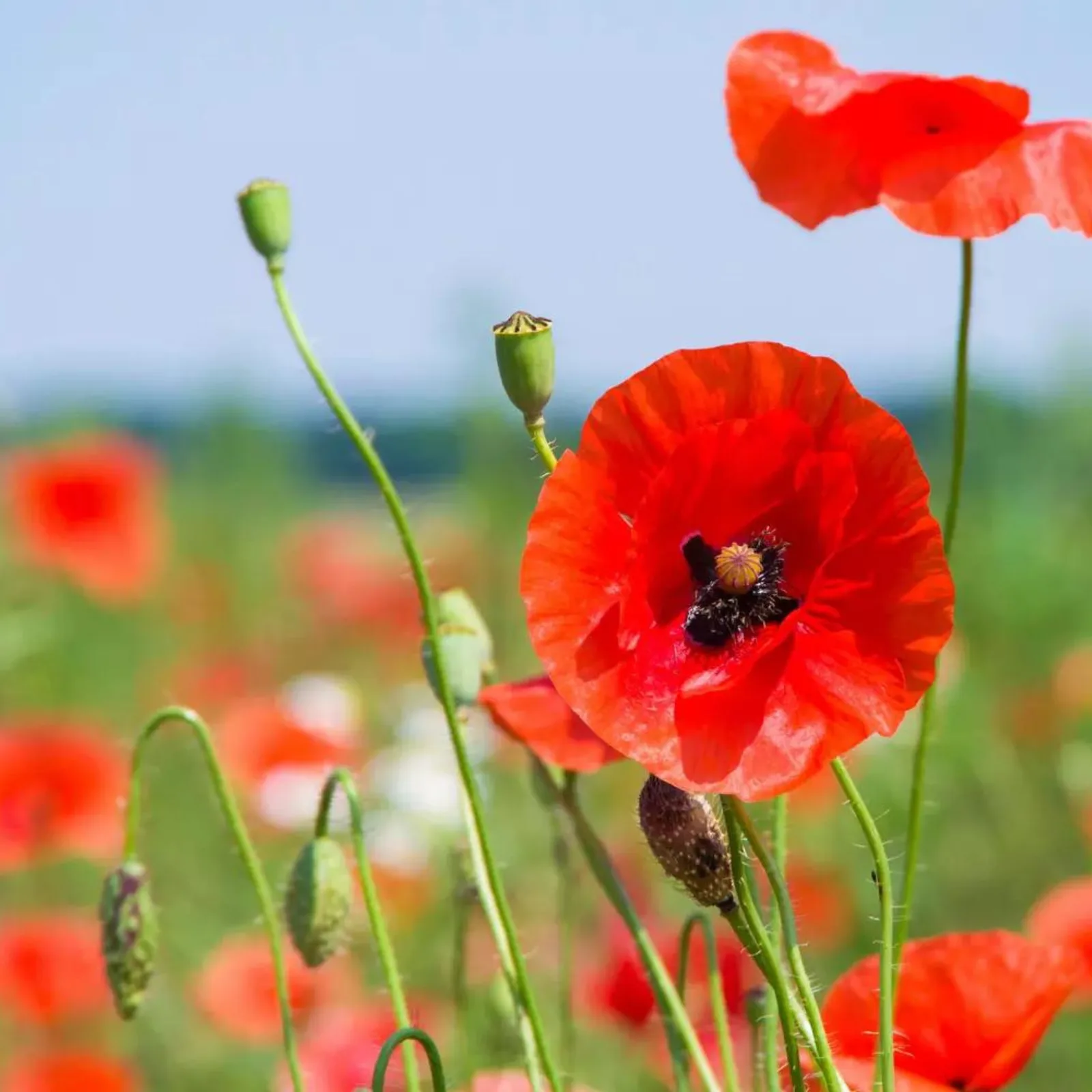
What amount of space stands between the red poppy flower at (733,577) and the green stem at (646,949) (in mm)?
108

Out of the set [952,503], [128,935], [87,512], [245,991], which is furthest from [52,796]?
[952,503]

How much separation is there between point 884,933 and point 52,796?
1.70m

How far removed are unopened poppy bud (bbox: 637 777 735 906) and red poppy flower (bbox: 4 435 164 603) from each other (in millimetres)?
2494

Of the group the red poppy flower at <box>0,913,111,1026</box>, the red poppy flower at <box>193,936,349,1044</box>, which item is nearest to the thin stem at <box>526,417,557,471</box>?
the red poppy flower at <box>193,936,349,1044</box>

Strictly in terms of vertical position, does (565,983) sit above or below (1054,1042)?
above

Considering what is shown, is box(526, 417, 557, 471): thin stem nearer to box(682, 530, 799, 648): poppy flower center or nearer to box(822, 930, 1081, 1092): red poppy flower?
box(682, 530, 799, 648): poppy flower center

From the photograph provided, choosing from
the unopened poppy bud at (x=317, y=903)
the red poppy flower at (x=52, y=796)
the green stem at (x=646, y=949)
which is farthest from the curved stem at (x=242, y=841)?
the red poppy flower at (x=52, y=796)

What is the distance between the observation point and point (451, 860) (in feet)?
2.72

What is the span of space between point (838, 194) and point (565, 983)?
1.36 feet

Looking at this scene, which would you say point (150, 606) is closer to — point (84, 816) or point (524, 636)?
point (524, 636)

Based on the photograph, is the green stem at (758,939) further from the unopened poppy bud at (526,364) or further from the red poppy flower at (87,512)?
the red poppy flower at (87,512)

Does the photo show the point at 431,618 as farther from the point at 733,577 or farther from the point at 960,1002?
the point at 960,1002

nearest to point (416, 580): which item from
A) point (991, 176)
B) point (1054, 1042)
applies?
point (991, 176)

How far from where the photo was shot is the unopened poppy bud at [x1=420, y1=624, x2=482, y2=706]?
666mm
